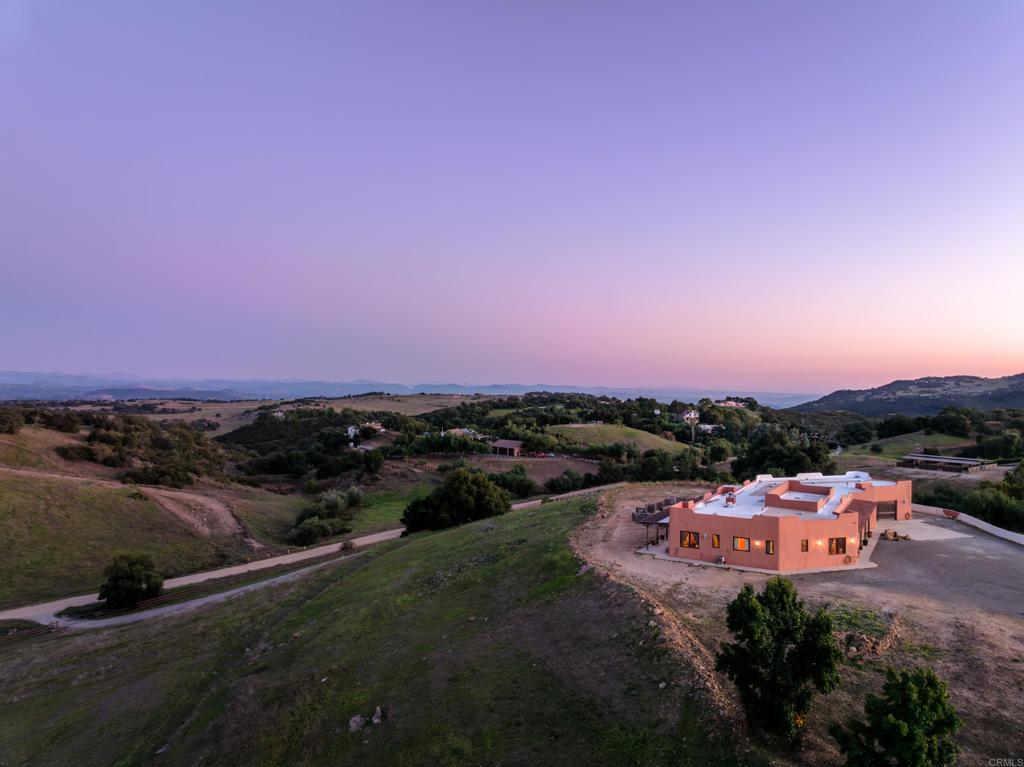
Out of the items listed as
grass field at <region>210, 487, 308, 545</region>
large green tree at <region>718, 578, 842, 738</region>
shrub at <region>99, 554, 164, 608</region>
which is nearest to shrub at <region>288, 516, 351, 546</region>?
grass field at <region>210, 487, 308, 545</region>

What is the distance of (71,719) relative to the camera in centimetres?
1886

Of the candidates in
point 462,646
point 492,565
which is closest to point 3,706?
point 462,646

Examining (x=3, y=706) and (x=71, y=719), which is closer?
(x=71, y=719)

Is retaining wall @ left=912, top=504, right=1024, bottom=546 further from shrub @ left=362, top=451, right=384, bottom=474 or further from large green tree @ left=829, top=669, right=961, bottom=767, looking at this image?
shrub @ left=362, top=451, right=384, bottom=474

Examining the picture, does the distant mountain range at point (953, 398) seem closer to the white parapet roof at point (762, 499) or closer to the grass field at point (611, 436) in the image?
the grass field at point (611, 436)

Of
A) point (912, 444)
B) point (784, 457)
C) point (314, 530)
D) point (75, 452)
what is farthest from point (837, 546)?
point (912, 444)

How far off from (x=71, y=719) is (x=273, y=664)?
647 centimetres

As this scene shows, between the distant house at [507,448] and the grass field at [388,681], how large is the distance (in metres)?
50.4

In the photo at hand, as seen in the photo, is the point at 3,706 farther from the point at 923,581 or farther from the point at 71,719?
the point at 923,581

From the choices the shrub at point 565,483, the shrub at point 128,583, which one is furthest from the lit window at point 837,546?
the shrub at point 565,483

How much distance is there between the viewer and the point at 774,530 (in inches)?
971

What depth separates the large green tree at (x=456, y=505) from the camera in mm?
46875

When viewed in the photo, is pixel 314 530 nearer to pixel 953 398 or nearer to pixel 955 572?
pixel 955 572

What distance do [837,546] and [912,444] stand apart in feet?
231
